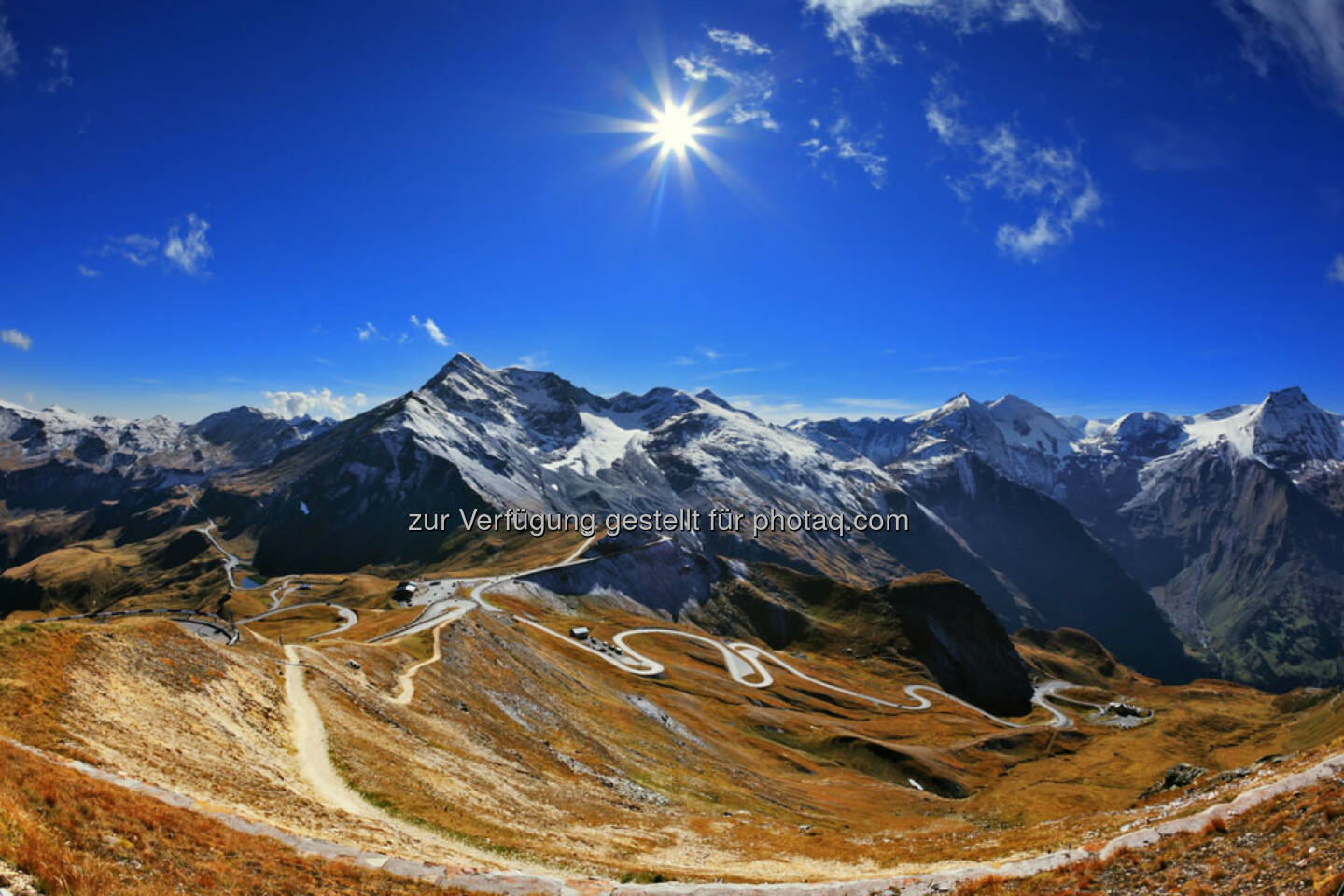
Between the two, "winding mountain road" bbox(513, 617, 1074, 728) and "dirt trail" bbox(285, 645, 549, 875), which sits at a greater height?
"dirt trail" bbox(285, 645, 549, 875)

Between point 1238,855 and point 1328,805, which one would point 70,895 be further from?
point 1328,805

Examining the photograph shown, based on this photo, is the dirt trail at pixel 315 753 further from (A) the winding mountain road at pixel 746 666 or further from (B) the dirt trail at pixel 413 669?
(A) the winding mountain road at pixel 746 666

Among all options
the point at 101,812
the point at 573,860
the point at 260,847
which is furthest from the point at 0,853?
the point at 573,860

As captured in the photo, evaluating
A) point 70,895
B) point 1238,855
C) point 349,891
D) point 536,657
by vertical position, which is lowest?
point 536,657

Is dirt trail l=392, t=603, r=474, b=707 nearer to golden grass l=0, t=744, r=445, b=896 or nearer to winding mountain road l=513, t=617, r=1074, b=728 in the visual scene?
winding mountain road l=513, t=617, r=1074, b=728

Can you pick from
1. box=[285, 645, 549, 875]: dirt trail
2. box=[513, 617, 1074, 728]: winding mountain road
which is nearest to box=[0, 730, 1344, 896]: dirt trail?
box=[285, 645, 549, 875]: dirt trail

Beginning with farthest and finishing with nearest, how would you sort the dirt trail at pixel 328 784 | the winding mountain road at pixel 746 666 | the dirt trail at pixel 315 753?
the winding mountain road at pixel 746 666, the dirt trail at pixel 315 753, the dirt trail at pixel 328 784

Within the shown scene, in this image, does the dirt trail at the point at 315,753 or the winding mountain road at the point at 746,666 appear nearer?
the dirt trail at the point at 315,753

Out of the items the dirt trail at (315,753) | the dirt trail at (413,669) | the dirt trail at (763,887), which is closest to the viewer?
the dirt trail at (763,887)

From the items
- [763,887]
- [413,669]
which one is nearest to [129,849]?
[763,887]

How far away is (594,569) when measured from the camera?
7574 inches

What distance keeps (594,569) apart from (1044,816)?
139566 millimetres

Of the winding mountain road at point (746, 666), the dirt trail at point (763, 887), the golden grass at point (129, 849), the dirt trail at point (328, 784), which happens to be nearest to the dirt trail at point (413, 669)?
the dirt trail at point (328, 784)

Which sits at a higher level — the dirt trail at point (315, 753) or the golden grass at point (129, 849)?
the golden grass at point (129, 849)
